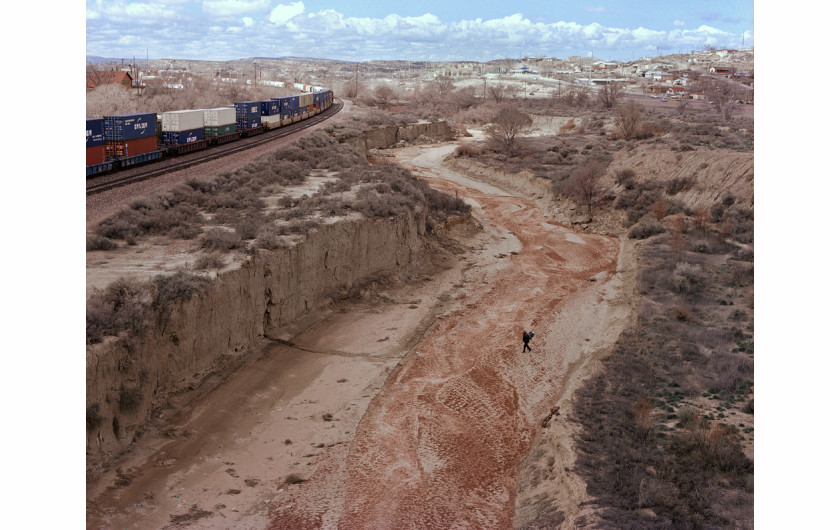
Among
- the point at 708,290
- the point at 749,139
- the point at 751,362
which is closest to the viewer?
the point at 751,362

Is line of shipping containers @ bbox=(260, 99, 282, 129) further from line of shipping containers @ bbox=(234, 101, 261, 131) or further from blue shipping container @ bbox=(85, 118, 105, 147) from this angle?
blue shipping container @ bbox=(85, 118, 105, 147)

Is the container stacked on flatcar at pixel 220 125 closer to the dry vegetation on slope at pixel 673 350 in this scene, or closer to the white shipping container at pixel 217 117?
the white shipping container at pixel 217 117

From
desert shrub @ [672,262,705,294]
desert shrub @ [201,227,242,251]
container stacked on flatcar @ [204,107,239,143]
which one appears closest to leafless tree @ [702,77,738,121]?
desert shrub @ [672,262,705,294]

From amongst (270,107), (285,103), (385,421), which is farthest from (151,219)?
(285,103)

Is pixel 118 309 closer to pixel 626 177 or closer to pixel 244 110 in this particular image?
pixel 626 177

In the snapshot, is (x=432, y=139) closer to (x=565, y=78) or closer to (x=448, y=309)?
(x=448, y=309)

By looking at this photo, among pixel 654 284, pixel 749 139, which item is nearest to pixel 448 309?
pixel 654 284
